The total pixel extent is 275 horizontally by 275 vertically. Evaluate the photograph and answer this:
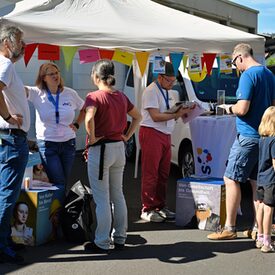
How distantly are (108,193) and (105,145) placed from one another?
44cm

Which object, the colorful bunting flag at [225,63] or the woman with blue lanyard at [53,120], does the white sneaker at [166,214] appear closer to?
the woman with blue lanyard at [53,120]

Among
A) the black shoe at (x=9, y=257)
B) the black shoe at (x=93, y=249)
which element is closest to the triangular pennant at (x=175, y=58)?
the black shoe at (x=93, y=249)

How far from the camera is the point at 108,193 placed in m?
4.55

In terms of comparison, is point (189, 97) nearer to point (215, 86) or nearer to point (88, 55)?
point (215, 86)

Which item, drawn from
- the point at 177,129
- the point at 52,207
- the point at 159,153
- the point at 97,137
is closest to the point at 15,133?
the point at 97,137

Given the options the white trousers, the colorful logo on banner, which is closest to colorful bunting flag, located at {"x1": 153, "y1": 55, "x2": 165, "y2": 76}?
the colorful logo on banner

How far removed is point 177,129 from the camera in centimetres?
803

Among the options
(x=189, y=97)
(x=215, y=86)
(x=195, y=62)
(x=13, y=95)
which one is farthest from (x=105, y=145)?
(x=215, y=86)

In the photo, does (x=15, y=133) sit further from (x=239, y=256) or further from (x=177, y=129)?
(x=177, y=129)

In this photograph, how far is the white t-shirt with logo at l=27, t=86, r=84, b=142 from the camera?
5008mm

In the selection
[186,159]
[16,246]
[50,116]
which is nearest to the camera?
[16,246]

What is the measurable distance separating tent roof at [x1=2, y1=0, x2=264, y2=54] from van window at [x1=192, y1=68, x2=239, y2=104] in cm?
156

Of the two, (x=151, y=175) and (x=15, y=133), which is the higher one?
(x=15, y=133)

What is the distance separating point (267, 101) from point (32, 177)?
8.02 ft
